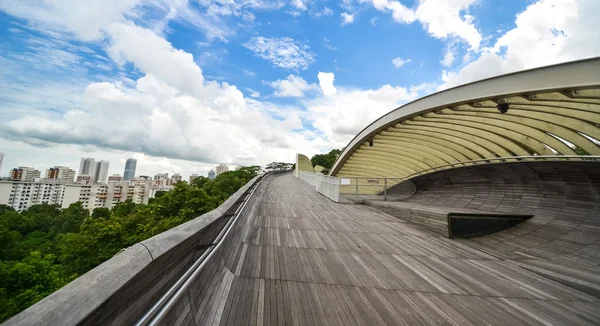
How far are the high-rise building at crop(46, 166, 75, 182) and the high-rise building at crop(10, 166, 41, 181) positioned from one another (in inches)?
424

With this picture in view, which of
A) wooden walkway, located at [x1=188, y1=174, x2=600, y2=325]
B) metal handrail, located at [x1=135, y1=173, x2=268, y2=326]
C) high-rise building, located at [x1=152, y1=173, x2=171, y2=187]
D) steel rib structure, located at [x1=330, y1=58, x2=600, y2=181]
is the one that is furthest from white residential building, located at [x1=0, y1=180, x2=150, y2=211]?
metal handrail, located at [x1=135, y1=173, x2=268, y2=326]

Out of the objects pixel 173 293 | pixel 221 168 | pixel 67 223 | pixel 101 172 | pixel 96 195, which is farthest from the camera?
pixel 101 172

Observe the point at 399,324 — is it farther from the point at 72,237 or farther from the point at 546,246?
the point at 72,237

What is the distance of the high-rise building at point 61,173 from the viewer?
16012 centimetres

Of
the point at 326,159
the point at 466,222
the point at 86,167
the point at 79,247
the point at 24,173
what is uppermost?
the point at 326,159

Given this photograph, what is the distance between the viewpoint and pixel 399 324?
8.25 ft

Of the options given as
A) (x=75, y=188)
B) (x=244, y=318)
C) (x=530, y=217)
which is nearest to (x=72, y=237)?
(x=244, y=318)

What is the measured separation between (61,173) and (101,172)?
2449cm

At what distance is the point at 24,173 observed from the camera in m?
142

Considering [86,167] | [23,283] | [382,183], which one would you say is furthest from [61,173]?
[382,183]

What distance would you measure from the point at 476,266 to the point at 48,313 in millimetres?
5741

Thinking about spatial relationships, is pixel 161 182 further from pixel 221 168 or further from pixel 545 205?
pixel 545 205

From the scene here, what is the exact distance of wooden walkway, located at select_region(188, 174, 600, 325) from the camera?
259 cm

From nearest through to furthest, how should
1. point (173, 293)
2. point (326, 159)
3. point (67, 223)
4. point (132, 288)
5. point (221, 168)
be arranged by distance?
point (132, 288)
point (173, 293)
point (67, 223)
point (326, 159)
point (221, 168)
